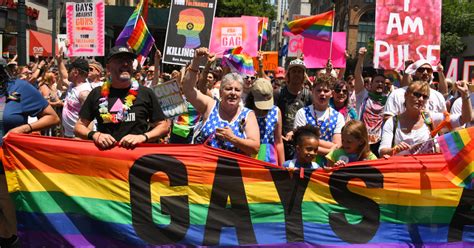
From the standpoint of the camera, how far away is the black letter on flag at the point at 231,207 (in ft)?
14.8

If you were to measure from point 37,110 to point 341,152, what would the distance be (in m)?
2.56

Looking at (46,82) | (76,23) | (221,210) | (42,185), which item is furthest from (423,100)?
(46,82)

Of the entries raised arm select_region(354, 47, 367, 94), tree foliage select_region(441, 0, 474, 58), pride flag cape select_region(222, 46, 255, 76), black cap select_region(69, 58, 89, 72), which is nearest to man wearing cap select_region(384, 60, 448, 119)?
raised arm select_region(354, 47, 367, 94)

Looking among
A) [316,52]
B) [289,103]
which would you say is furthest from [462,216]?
[316,52]

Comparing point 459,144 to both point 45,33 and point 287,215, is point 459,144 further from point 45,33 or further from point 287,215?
point 45,33

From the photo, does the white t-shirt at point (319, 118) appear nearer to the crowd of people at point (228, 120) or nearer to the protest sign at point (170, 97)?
the crowd of people at point (228, 120)

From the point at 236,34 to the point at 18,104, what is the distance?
7.08 metres

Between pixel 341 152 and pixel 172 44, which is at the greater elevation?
pixel 172 44

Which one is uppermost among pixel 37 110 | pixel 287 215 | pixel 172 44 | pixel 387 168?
pixel 172 44

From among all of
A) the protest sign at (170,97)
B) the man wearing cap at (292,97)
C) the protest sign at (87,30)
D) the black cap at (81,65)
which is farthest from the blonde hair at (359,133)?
the protest sign at (87,30)

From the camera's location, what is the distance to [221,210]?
A: 4.54 meters

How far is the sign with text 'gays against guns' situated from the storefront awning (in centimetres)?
1720

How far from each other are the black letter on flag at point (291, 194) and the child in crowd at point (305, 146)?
22 cm

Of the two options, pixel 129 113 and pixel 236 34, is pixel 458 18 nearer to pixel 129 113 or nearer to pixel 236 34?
pixel 236 34
